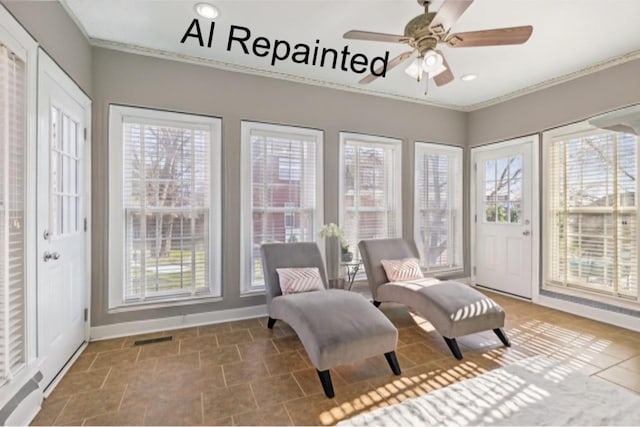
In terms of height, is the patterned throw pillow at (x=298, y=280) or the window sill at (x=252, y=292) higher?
the patterned throw pillow at (x=298, y=280)

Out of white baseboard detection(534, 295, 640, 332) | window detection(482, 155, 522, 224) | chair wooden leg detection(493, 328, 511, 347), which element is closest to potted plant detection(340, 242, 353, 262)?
chair wooden leg detection(493, 328, 511, 347)

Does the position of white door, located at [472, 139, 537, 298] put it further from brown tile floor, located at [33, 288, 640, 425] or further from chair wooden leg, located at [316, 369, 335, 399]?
chair wooden leg, located at [316, 369, 335, 399]

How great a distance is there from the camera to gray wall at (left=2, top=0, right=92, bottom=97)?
186cm

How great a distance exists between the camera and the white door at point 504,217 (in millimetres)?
4156

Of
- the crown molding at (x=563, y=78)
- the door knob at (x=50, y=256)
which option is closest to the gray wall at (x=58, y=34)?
the door knob at (x=50, y=256)

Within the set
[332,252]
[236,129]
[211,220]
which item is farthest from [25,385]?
[332,252]

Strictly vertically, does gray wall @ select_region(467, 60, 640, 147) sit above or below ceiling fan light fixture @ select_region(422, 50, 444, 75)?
above

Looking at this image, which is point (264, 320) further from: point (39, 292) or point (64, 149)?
point (64, 149)

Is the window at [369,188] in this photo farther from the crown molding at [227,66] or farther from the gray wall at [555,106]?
the gray wall at [555,106]

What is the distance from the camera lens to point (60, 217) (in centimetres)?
232

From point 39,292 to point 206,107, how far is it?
7.21 ft

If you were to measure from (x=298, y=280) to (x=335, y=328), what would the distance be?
1.02 metres

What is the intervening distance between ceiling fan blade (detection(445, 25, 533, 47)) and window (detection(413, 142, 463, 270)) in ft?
7.96

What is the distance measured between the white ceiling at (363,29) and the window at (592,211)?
2.78 ft
